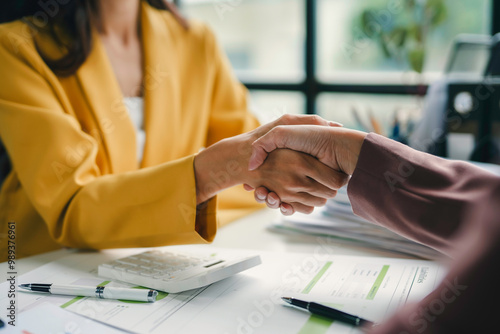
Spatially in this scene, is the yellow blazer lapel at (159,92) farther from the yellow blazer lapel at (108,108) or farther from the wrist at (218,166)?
the wrist at (218,166)

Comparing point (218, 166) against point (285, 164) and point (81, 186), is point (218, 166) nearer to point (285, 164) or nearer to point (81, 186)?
point (285, 164)

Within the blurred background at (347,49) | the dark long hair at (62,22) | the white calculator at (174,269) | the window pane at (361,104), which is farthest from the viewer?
the window pane at (361,104)

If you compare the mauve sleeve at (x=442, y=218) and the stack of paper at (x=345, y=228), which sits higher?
the mauve sleeve at (x=442, y=218)

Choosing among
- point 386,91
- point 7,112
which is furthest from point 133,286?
point 386,91

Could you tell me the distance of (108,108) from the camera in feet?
3.84

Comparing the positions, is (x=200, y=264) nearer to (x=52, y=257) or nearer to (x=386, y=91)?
(x=52, y=257)

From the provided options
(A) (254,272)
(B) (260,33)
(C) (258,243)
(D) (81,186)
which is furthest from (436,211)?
(B) (260,33)

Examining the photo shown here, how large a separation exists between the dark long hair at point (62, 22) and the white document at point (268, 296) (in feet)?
1.74

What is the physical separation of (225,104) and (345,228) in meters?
0.64

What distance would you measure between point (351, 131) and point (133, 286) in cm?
42

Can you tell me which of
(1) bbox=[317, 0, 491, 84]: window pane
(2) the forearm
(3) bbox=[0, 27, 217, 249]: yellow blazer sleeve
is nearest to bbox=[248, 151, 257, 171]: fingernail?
(3) bbox=[0, 27, 217, 249]: yellow blazer sleeve

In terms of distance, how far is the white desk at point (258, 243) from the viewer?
849 millimetres

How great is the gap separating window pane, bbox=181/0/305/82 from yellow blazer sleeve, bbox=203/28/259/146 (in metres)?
1.23

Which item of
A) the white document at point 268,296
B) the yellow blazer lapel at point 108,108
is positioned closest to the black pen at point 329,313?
the white document at point 268,296
